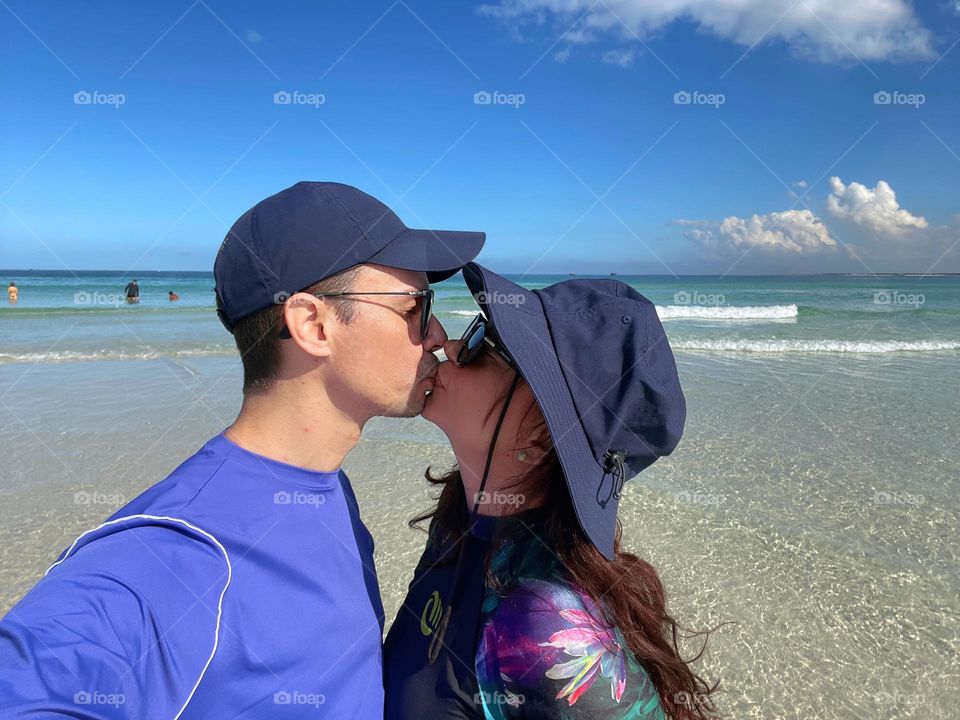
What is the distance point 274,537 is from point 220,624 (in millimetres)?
249

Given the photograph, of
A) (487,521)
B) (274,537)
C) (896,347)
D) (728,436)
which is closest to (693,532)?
(728,436)

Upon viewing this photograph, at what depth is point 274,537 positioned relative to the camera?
4.89 feet
